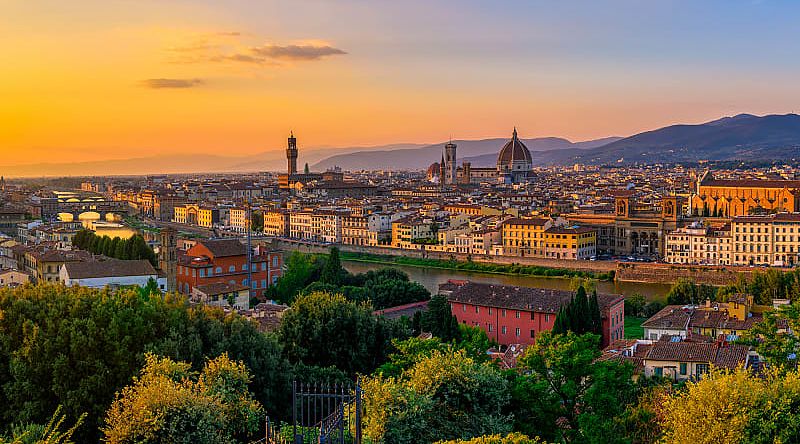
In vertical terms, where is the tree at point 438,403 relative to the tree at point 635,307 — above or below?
above

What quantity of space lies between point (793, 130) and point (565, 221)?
507 ft

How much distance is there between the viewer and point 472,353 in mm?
7543

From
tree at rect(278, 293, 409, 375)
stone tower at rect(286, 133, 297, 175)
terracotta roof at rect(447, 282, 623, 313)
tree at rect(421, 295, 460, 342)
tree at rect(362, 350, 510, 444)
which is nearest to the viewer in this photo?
tree at rect(362, 350, 510, 444)

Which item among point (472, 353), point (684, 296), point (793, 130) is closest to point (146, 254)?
point (684, 296)

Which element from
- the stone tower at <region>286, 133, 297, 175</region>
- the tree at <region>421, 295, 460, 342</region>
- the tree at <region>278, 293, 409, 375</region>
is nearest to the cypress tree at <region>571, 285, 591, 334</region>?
Result: the tree at <region>421, 295, 460, 342</region>

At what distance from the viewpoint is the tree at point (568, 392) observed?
653 cm

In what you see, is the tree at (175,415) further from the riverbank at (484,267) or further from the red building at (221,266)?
the riverbank at (484,267)

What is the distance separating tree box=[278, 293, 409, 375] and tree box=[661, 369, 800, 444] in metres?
4.63

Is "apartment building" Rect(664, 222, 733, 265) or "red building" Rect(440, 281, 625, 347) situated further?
"apartment building" Rect(664, 222, 733, 265)

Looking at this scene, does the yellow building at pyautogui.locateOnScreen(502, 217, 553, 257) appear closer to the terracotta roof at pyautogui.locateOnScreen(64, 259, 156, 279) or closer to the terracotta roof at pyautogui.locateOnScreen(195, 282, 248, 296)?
the terracotta roof at pyautogui.locateOnScreen(195, 282, 248, 296)

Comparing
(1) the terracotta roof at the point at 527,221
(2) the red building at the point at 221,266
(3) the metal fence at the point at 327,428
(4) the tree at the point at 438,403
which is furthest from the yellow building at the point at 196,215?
(3) the metal fence at the point at 327,428

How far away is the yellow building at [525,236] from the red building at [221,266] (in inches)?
472

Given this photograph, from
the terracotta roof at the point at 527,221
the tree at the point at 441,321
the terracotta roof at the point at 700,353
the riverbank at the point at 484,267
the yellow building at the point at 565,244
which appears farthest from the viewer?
the terracotta roof at the point at 527,221

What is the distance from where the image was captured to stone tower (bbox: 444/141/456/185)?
242 feet
